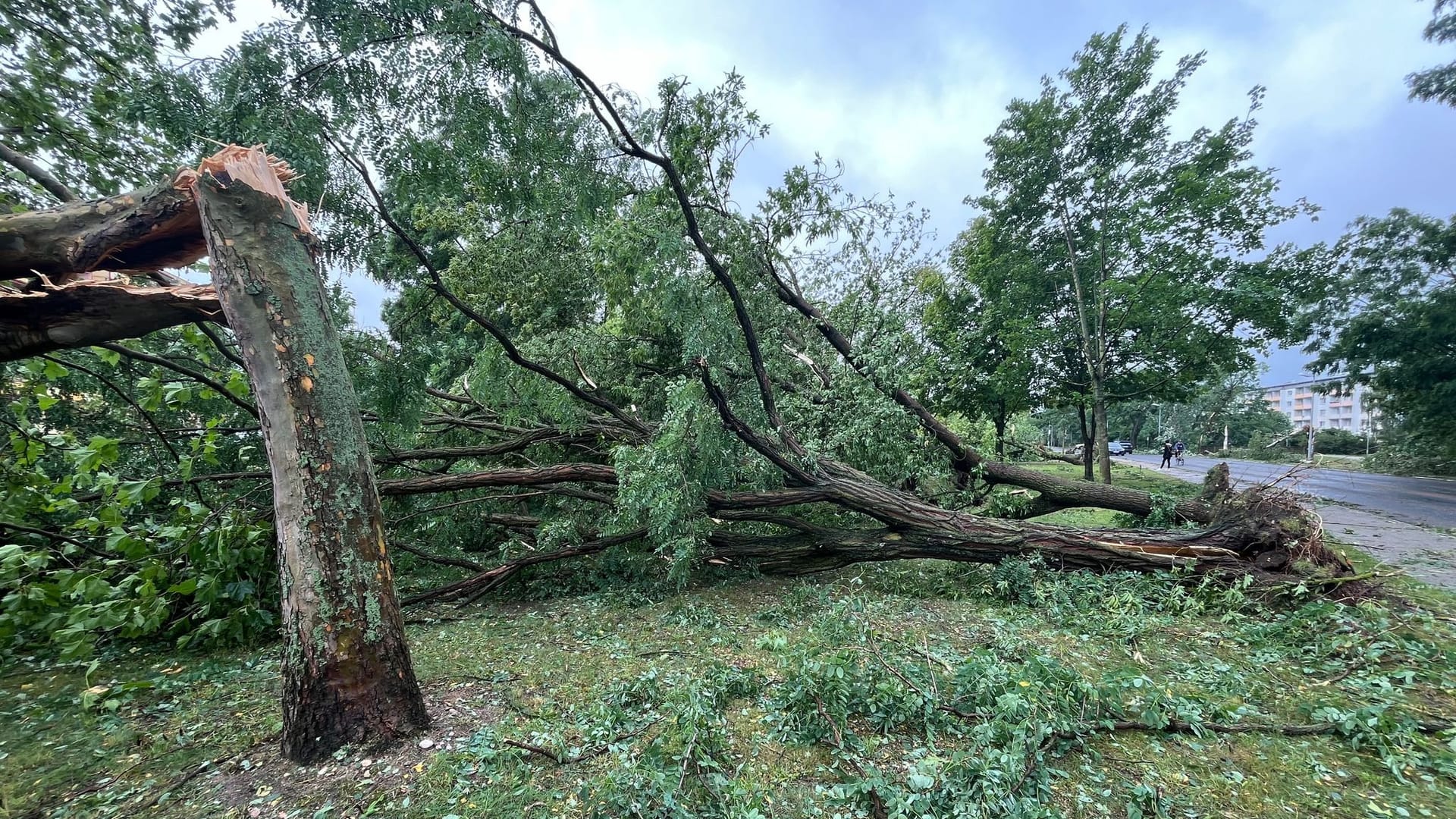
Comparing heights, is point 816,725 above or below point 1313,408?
below

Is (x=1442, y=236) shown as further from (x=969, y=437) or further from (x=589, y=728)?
(x=589, y=728)

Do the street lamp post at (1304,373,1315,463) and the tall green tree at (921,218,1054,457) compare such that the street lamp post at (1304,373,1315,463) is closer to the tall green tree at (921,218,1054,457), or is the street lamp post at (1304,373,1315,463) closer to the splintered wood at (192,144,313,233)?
the tall green tree at (921,218,1054,457)

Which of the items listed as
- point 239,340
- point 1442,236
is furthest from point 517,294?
point 1442,236

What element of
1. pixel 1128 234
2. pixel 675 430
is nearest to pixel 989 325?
pixel 1128 234

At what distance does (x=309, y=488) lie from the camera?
200 centimetres

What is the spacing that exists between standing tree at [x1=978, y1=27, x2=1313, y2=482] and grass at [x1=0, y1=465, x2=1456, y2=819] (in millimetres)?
7941

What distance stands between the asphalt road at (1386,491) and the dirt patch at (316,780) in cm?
654

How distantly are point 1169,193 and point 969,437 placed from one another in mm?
6902

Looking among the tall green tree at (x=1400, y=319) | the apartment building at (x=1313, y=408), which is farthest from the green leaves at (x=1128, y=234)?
the apartment building at (x=1313, y=408)

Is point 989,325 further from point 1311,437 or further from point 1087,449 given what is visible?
point 1311,437

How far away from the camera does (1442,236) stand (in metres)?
12.5

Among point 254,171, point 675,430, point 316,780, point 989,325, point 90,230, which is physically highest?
point 989,325

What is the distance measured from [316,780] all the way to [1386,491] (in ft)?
60.3

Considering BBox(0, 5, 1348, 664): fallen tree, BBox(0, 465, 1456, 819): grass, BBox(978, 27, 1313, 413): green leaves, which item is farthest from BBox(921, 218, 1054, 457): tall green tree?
BBox(0, 465, 1456, 819): grass
